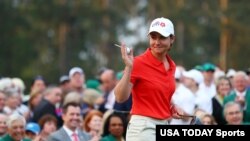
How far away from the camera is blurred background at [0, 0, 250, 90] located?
1704 inches

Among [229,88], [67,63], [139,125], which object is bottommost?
[139,125]

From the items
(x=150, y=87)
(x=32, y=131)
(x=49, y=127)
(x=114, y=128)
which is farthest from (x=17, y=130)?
(x=150, y=87)

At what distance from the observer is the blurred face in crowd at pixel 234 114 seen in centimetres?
1438

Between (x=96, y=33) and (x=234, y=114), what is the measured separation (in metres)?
37.6

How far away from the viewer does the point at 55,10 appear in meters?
46.6

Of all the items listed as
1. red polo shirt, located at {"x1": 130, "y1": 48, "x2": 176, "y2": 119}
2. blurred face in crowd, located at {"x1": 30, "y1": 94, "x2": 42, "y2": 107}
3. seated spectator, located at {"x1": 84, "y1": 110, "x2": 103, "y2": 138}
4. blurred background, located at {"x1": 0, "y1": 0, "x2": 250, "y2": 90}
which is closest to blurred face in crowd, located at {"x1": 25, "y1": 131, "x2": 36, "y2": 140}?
seated spectator, located at {"x1": 84, "y1": 110, "x2": 103, "y2": 138}

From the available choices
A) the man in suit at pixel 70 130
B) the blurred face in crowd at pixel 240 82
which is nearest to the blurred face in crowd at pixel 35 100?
the blurred face in crowd at pixel 240 82

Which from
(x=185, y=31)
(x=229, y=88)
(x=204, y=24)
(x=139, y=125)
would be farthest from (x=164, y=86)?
(x=185, y=31)

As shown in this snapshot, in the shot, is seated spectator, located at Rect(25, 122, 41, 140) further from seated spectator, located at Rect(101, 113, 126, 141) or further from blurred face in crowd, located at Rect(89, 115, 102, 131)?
seated spectator, located at Rect(101, 113, 126, 141)

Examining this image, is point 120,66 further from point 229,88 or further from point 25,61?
point 229,88

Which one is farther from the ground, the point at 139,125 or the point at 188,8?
the point at 188,8

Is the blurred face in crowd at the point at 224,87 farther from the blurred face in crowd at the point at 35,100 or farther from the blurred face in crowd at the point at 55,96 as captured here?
the blurred face in crowd at the point at 35,100

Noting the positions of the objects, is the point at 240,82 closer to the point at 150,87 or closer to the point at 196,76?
the point at 196,76

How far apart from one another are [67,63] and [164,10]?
5.46m
